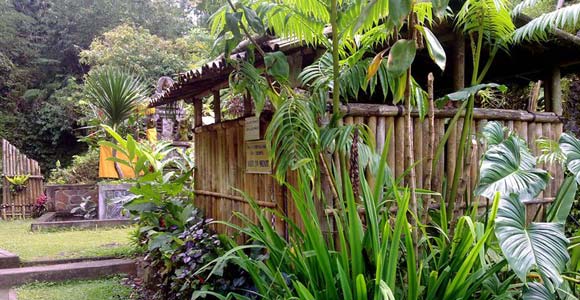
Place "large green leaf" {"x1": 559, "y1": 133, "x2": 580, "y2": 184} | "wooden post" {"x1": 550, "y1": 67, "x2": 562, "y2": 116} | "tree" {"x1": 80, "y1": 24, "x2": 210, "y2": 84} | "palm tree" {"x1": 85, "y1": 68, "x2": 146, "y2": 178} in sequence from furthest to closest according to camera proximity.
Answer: "tree" {"x1": 80, "y1": 24, "x2": 210, "y2": 84}, "palm tree" {"x1": 85, "y1": 68, "x2": 146, "y2": 178}, "wooden post" {"x1": 550, "y1": 67, "x2": 562, "y2": 116}, "large green leaf" {"x1": 559, "y1": 133, "x2": 580, "y2": 184}

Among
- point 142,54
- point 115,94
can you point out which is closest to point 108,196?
point 115,94

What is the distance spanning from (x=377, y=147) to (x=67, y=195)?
8.11 m

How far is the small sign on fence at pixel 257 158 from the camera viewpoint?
3131 mm

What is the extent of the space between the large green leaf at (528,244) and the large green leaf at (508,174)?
0.21 feet

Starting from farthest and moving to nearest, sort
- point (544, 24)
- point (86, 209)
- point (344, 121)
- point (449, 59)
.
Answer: point (86, 209), point (449, 59), point (544, 24), point (344, 121)

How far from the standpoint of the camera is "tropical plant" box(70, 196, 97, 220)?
873 cm

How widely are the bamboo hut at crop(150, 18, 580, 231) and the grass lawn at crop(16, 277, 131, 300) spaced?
113 centimetres

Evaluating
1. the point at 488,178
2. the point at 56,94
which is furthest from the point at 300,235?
the point at 56,94

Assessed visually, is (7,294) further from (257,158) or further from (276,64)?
(276,64)

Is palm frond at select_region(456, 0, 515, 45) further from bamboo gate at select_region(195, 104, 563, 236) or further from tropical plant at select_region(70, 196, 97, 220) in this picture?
tropical plant at select_region(70, 196, 97, 220)

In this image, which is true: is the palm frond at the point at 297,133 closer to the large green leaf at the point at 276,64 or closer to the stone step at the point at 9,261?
the large green leaf at the point at 276,64

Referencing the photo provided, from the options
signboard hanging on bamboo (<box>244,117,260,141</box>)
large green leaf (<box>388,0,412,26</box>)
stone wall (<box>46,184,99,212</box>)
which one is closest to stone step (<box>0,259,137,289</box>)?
signboard hanging on bamboo (<box>244,117,260,141</box>)

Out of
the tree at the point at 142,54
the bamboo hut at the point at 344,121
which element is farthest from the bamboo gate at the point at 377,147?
the tree at the point at 142,54

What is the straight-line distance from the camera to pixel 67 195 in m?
9.09
